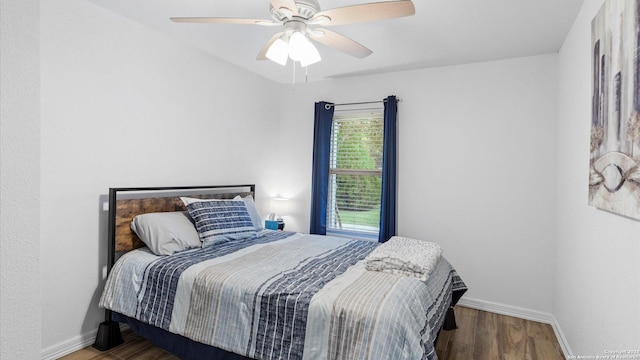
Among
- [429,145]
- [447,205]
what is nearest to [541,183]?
[447,205]

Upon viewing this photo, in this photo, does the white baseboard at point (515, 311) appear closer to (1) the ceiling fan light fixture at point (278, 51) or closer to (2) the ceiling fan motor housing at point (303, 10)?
(1) the ceiling fan light fixture at point (278, 51)

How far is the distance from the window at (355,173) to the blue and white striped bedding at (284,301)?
4.83ft

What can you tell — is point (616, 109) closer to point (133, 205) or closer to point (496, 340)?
point (496, 340)

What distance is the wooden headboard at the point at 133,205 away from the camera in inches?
98.7

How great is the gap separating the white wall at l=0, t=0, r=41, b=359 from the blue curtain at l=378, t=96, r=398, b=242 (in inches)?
126

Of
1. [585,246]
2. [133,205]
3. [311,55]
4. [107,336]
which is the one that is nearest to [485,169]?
[585,246]

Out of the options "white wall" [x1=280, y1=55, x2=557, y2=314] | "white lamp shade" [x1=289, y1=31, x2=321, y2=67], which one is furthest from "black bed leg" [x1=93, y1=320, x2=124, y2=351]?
"white wall" [x1=280, y1=55, x2=557, y2=314]

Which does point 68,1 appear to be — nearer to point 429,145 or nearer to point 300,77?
point 300,77

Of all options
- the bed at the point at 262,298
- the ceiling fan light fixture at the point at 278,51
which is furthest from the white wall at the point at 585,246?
the ceiling fan light fixture at the point at 278,51

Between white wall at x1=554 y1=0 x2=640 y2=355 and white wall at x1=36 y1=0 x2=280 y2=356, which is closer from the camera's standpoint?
white wall at x1=554 y1=0 x2=640 y2=355

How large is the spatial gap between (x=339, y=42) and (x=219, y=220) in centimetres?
175

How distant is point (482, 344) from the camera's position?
2.67 metres

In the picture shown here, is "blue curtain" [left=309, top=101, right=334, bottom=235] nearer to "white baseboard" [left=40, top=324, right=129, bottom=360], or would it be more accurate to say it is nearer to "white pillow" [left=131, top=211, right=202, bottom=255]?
"white pillow" [left=131, top=211, right=202, bottom=255]

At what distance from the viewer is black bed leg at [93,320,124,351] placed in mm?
2441
